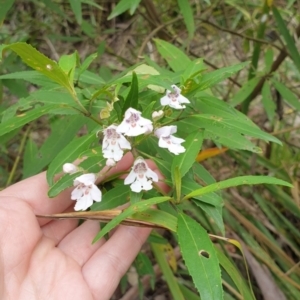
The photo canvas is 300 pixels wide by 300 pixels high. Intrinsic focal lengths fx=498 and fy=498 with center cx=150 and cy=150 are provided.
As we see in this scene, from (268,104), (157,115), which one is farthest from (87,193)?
(268,104)

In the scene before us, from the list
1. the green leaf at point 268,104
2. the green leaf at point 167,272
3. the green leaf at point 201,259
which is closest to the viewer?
the green leaf at point 201,259

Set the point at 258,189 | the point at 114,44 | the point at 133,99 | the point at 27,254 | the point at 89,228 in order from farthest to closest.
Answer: the point at 114,44
the point at 258,189
the point at 89,228
the point at 27,254
the point at 133,99

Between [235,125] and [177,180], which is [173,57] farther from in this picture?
[177,180]

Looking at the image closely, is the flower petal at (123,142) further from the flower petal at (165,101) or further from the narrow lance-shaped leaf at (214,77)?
the narrow lance-shaped leaf at (214,77)

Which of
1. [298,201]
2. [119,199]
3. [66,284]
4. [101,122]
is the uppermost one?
[101,122]

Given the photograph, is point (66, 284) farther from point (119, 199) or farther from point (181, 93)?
point (181, 93)

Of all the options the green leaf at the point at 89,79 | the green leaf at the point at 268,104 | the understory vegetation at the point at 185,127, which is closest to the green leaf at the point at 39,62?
the understory vegetation at the point at 185,127

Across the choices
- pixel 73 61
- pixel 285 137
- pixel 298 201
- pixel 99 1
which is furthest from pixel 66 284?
pixel 99 1
